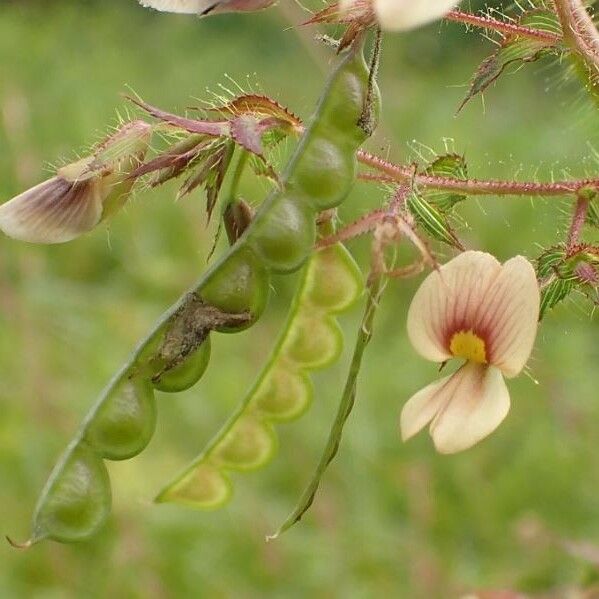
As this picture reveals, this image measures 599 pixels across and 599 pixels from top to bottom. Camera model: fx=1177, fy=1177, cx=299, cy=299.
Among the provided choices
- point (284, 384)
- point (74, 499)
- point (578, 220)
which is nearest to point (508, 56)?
point (578, 220)

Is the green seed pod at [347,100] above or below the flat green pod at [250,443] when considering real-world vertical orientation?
above

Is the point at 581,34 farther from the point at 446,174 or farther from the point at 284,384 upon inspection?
the point at 284,384

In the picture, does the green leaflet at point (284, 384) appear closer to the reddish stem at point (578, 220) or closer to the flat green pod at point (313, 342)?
the flat green pod at point (313, 342)

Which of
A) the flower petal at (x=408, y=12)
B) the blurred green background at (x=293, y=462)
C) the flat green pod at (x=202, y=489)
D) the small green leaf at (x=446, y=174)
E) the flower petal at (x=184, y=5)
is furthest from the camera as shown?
the blurred green background at (x=293, y=462)

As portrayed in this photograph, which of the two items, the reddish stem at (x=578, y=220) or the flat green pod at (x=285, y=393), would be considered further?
the flat green pod at (x=285, y=393)

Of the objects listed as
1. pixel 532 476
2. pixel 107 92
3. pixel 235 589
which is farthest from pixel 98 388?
pixel 107 92

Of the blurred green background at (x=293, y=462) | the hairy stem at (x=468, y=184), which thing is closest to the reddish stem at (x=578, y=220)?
the hairy stem at (x=468, y=184)

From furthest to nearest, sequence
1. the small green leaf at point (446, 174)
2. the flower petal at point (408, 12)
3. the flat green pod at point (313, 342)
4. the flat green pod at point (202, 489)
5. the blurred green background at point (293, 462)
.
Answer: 1. the blurred green background at point (293, 462)
2. the flat green pod at point (202, 489)
3. the flat green pod at point (313, 342)
4. the small green leaf at point (446, 174)
5. the flower petal at point (408, 12)
